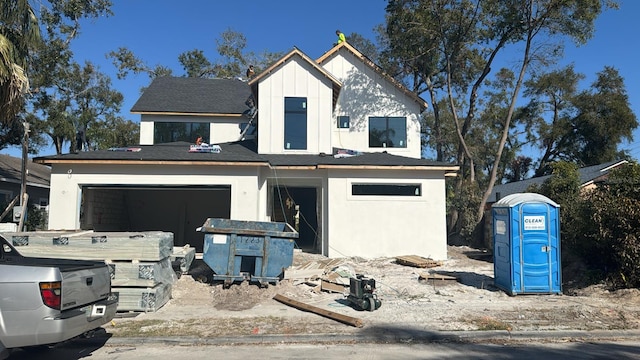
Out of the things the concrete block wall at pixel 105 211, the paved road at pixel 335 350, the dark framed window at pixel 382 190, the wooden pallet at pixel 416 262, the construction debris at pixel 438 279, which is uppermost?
the dark framed window at pixel 382 190

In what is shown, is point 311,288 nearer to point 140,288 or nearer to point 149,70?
point 140,288

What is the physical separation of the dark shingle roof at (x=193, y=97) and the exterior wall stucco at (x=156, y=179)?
247 inches

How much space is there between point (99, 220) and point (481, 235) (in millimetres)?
16274

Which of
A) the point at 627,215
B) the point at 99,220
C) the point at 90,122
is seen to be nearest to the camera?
the point at 627,215

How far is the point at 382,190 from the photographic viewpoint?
15273 mm

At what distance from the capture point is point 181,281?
33.6 feet

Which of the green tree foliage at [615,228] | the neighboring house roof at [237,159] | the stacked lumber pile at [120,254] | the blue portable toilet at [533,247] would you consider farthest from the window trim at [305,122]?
the green tree foliage at [615,228]

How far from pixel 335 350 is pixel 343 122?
13.6m

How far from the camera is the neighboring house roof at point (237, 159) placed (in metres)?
13.8

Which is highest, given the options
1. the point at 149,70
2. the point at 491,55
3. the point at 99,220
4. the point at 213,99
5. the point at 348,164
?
A: the point at 149,70

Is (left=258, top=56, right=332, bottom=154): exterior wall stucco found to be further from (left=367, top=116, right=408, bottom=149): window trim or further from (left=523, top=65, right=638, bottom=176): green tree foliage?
(left=523, top=65, right=638, bottom=176): green tree foliage

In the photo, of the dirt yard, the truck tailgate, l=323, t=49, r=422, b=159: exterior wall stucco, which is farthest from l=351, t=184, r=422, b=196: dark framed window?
the truck tailgate

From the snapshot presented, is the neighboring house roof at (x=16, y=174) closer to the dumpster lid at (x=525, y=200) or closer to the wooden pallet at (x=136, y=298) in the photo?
the wooden pallet at (x=136, y=298)

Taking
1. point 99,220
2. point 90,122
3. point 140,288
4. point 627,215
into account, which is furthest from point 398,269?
point 90,122
